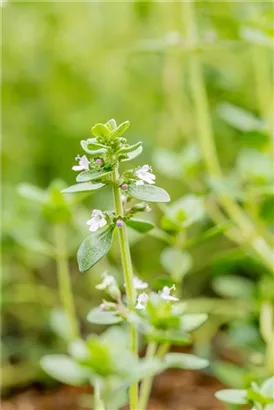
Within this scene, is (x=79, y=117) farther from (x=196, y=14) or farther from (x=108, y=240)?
(x=108, y=240)

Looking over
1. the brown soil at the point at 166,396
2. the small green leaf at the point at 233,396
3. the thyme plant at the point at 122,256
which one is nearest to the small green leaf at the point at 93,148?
the thyme plant at the point at 122,256

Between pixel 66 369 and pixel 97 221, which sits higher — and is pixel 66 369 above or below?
below

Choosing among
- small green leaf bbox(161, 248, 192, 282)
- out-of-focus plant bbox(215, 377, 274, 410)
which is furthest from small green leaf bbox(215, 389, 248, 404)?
small green leaf bbox(161, 248, 192, 282)

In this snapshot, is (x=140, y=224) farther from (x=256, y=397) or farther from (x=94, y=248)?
(x=256, y=397)

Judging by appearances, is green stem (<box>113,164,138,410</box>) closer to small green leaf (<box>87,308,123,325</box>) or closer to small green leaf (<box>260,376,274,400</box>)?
small green leaf (<box>87,308,123,325</box>)

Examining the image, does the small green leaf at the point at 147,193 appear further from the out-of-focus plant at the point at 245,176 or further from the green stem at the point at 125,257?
the out-of-focus plant at the point at 245,176

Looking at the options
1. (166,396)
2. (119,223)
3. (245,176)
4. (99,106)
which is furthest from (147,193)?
(99,106)
